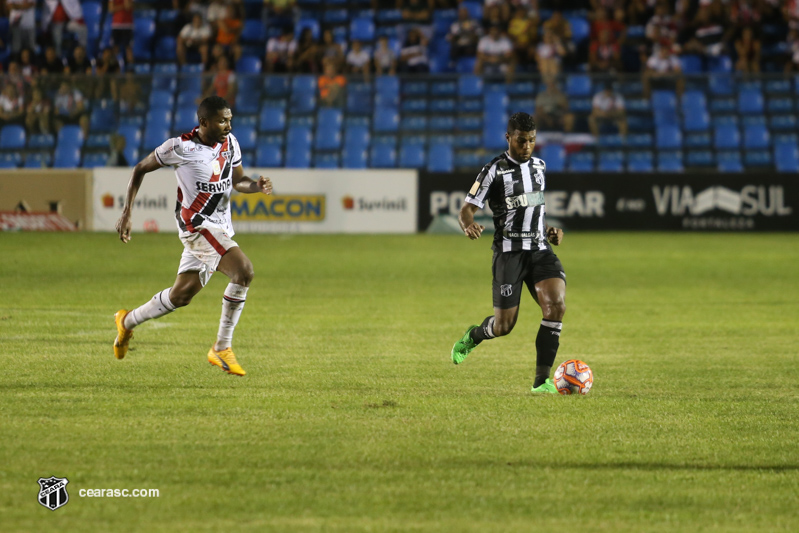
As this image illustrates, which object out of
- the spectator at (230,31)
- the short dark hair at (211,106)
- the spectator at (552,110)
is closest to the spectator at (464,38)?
the spectator at (552,110)

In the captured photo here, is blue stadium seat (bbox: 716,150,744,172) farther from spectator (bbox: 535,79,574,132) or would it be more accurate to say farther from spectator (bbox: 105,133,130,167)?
spectator (bbox: 105,133,130,167)

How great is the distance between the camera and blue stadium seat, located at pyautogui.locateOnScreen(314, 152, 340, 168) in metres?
21.3

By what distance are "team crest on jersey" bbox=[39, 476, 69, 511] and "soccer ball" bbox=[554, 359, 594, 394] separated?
133 inches

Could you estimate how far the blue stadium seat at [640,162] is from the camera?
70.0 ft

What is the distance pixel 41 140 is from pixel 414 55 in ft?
25.9

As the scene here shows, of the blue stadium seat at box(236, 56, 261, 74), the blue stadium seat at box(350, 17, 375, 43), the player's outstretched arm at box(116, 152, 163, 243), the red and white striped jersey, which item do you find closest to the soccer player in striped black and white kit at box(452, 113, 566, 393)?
the red and white striped jersey

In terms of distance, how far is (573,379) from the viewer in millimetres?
6789

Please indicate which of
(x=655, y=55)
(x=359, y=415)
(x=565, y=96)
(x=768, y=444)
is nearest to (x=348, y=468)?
(x=359, y=415)

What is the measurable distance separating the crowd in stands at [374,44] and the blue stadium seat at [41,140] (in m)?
0.11

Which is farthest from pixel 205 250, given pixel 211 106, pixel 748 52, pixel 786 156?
pixel 748 52

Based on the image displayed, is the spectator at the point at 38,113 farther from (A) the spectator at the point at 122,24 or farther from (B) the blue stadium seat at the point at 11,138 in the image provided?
(A) the spectator at the point at 122,24

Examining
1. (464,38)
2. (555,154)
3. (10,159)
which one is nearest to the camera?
(10,159)

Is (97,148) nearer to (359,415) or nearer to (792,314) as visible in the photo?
(792,314)

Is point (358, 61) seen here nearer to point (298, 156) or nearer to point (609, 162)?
point (298, 156)
